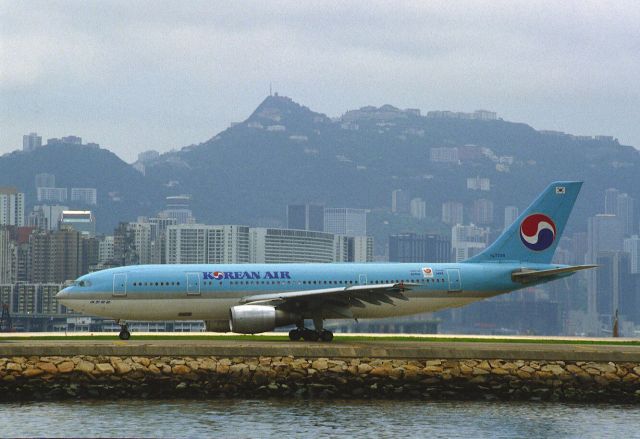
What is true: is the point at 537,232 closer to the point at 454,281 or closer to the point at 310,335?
the point at 454,281

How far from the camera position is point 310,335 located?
5491 cm

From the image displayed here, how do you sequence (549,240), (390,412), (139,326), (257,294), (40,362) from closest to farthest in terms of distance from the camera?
(390,412), (40,362), (257,294), (549,240), (139,326)

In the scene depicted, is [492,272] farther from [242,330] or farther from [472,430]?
[472,430]

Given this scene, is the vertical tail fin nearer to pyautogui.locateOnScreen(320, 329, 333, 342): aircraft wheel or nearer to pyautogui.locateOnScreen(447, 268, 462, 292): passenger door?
pyautogui.locateOnScreen(447, 268, 462, 292): passenger door

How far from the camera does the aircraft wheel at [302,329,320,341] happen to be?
2149 inches

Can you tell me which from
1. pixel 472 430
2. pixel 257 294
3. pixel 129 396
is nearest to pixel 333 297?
pixel 257 294

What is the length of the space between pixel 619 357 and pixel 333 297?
13649 millimetres

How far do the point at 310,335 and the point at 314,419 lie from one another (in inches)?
637

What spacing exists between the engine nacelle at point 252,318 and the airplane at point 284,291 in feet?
0.14

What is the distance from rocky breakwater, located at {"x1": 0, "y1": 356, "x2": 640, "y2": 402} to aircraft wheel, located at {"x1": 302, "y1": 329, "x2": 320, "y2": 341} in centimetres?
1082

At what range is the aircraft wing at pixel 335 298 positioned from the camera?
51406mm

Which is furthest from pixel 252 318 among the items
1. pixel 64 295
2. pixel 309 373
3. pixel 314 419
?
pixel 314 419

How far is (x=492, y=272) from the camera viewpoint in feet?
189

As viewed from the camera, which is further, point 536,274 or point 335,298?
point 536,274
